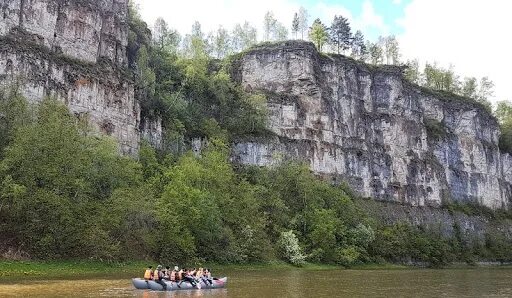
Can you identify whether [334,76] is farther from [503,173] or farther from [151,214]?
[151,214]

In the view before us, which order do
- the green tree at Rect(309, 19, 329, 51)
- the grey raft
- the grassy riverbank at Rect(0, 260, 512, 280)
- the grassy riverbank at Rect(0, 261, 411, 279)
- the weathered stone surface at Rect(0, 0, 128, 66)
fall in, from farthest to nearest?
the green tree at Rect(309, 19, 329, 51) → the weathered stone surface at Rect(0, 0, 128, 66) → the grassy riverbank at Rect(0, 261, 411, 279) → the grassy riverbank at Rect(0, 260, 512, 280) → the grey raft

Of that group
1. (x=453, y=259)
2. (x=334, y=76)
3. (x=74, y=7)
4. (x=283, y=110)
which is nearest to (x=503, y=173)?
(x=453, y=259)

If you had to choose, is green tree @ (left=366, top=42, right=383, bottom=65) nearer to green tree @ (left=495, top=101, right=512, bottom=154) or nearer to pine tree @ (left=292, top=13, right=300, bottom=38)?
pine tree @ (left=292, top=13, right=300, bottom=38)

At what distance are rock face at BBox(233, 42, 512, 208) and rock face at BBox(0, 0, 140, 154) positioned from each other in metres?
22.6

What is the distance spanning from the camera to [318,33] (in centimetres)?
11556

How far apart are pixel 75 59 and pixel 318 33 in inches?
2462

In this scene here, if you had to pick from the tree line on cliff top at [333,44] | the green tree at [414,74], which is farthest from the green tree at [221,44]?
the green tree at [414,74]

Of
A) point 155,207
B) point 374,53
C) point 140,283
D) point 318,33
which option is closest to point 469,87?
point 374,53

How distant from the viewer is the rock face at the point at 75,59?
5762cm

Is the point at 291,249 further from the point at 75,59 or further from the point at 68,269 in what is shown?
the point at 75,59

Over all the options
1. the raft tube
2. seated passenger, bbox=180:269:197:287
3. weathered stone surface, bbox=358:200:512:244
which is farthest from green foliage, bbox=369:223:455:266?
the raft tube

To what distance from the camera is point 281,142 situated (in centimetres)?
8912

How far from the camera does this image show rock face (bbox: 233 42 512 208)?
93062 millimetres

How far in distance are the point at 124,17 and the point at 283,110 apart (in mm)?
30702
